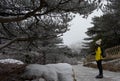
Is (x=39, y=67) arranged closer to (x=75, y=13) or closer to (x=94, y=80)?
(x=75, y=13)

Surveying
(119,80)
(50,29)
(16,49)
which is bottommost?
(119,80)

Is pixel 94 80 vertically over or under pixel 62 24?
under

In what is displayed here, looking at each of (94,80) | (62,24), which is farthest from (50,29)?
(94,80)

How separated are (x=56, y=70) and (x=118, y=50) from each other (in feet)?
42.4

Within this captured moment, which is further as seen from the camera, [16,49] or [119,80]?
[119,80]

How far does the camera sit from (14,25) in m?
9.41

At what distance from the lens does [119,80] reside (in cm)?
1023

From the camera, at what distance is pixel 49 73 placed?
24.4 ft

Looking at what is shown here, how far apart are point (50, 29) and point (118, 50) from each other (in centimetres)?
1184

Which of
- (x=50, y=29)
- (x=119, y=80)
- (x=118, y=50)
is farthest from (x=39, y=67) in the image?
(x=118, y=50)

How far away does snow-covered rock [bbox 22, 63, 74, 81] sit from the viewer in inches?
289

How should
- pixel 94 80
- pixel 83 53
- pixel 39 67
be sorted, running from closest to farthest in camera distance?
1. pixel 39 67
2. pixel 94 80
3. pixel 83 53

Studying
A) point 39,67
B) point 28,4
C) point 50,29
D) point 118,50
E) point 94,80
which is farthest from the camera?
point 118,50

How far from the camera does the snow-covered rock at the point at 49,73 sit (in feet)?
24.1
